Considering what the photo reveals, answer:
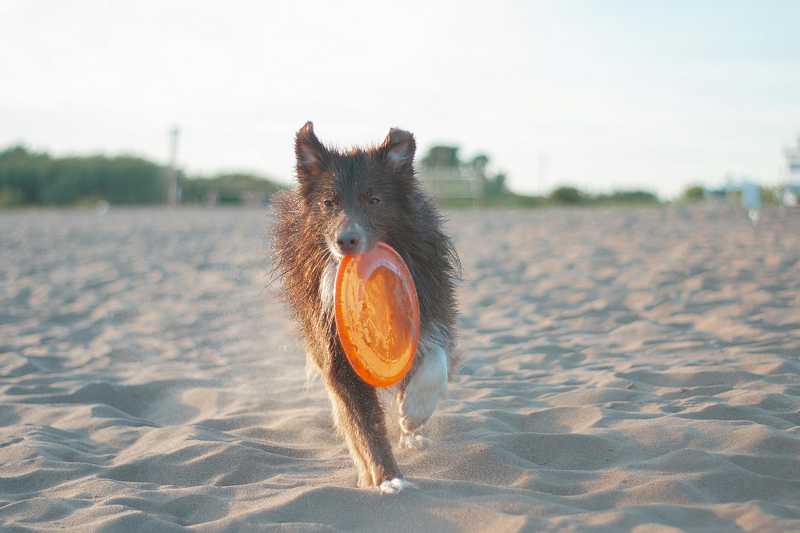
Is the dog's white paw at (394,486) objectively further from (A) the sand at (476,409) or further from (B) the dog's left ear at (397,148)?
(B) the dog's left ear at (397,148)

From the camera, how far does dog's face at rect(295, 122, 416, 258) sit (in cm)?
401

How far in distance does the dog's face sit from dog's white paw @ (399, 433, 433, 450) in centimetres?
108

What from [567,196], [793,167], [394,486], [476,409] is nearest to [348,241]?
[394,486]

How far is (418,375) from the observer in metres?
4.11

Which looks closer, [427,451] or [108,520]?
[108,520]

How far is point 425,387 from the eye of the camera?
Answer: 4.10m

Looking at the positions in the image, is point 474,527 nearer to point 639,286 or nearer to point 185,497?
point 185,497

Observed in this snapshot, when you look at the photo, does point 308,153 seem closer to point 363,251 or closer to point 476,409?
point 363,251

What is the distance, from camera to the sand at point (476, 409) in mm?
3385

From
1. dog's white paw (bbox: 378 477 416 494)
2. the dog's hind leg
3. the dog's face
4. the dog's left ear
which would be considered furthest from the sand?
the dog's left ear

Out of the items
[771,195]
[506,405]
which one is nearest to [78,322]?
[506,405]

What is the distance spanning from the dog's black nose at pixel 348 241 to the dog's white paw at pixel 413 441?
1.14m

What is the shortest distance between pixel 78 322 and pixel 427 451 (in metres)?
5.96

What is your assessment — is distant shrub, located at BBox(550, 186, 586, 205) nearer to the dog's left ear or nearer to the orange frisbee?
the dog's left ear
